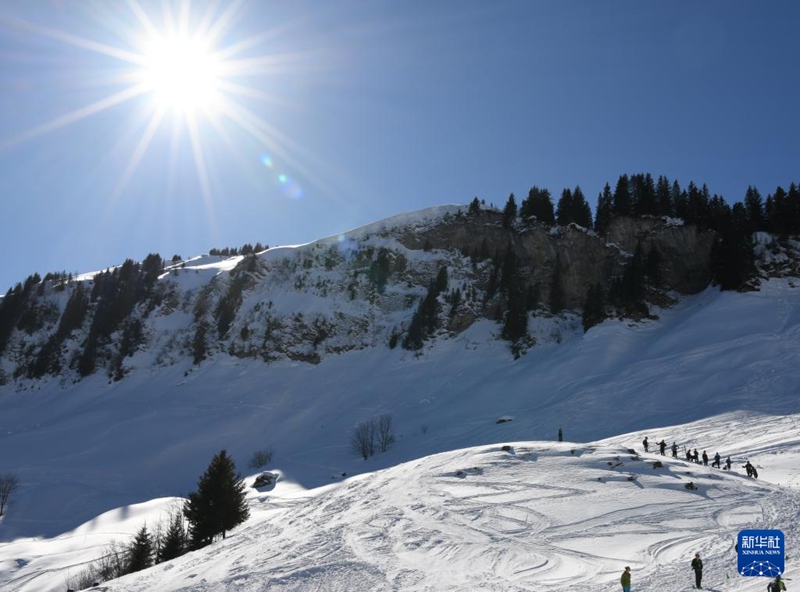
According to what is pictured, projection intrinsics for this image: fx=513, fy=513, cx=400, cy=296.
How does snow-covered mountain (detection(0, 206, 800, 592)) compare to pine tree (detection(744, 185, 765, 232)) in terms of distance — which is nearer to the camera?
snow-covered mountain (detection(0, 206, 800, 592))

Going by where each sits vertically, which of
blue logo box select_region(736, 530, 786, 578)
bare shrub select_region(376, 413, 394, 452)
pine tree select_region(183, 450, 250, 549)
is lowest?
blue logo box select_region(736, 530, 786, 578)

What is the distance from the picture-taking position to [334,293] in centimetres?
9038

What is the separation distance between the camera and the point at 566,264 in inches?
3322

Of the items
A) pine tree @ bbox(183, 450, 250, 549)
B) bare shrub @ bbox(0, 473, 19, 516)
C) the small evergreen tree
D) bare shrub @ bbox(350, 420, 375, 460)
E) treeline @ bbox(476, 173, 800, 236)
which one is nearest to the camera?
the small evergreen tree

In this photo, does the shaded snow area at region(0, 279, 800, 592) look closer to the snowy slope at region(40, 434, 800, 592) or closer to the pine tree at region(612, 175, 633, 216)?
the snowy slope at region(40, 434, 800, 592)

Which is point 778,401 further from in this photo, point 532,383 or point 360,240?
point 360,240

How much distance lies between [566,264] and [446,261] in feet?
66.5

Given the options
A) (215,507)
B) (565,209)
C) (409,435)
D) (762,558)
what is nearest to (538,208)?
(565,209)

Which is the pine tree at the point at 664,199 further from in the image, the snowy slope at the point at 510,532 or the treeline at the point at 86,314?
the treeline at the point at 86,314

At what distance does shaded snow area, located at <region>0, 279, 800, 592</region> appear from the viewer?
18828 mm

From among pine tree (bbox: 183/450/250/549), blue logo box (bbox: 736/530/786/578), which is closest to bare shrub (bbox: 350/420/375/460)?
pine tree (bbox: 183/450/250/549)

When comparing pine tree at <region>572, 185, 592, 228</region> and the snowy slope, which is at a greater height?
pine tree at <region>572, 185, 592, 228</region>

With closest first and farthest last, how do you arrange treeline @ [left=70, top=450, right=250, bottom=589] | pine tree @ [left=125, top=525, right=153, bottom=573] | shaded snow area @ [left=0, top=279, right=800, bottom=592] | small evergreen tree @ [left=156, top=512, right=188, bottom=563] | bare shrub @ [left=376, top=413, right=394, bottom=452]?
shaded snow area @ [left=0, top=279, right=800, bottom=592] → pine tree @ [left=125, top=525, right=153, bottom=573] → treeline @ [left=70, top=450, right=250, bottom=589] → small evergreen tree @ [left=156, top=512, right=188, bottom=563] → bare shrub @ [left=376, top=413, right=394, bottom=452]

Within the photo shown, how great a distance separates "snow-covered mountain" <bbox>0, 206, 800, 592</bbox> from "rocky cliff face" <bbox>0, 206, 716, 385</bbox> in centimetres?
70
